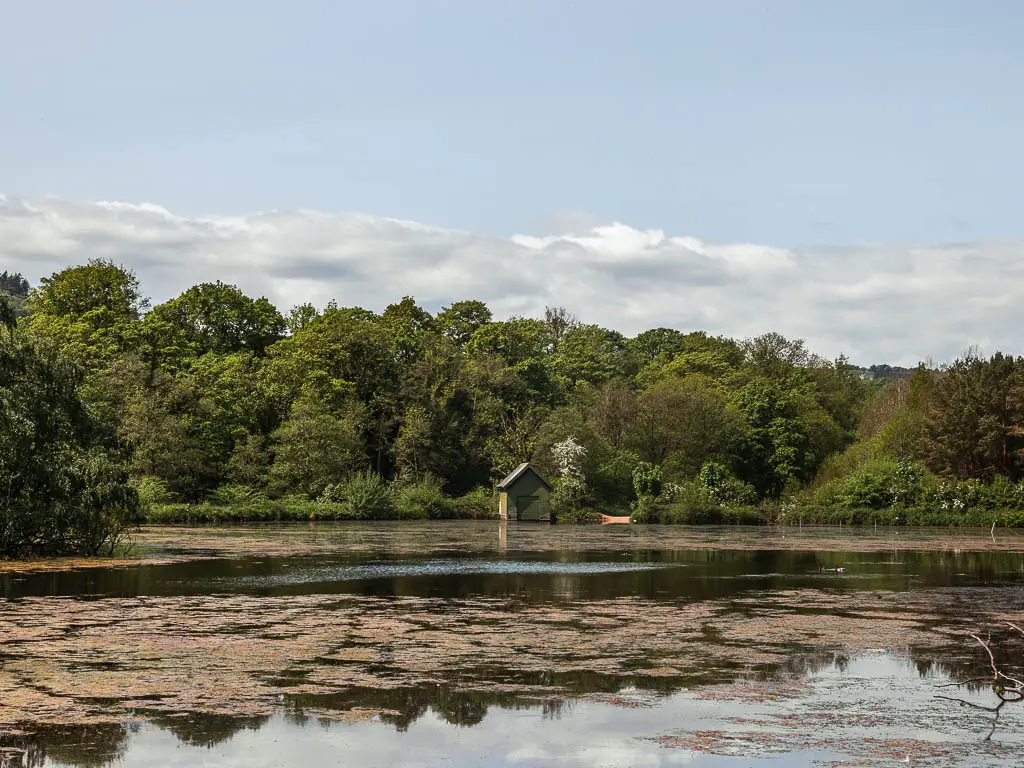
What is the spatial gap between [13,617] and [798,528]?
43.8m

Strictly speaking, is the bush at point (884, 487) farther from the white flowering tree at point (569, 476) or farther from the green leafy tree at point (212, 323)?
the green leafy tree at point (212, 323)

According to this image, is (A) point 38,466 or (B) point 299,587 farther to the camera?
(A) point 38,466

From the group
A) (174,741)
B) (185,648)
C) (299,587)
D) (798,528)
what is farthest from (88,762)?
(798,528)

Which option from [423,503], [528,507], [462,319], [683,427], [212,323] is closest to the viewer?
[528,507]

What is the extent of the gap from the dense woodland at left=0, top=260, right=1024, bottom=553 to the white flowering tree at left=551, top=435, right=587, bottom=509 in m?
0.13

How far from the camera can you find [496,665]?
47.3ft

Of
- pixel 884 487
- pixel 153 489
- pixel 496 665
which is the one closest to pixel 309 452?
pixel 153 489

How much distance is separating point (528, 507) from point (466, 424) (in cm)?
1171

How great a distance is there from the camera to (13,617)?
717 inches

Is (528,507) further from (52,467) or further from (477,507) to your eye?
(52,467)

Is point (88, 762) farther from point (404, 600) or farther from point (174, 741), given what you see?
point (404, 600)

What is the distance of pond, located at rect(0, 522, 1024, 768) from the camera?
33.7ft

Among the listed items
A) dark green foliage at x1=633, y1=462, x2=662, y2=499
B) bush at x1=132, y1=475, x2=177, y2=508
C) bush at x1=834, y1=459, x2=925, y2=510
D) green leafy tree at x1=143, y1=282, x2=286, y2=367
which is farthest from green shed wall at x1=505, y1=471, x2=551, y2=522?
green leafy tree at x1=143, y1=282, x2=286, y2=367

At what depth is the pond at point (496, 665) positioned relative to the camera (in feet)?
33.7
